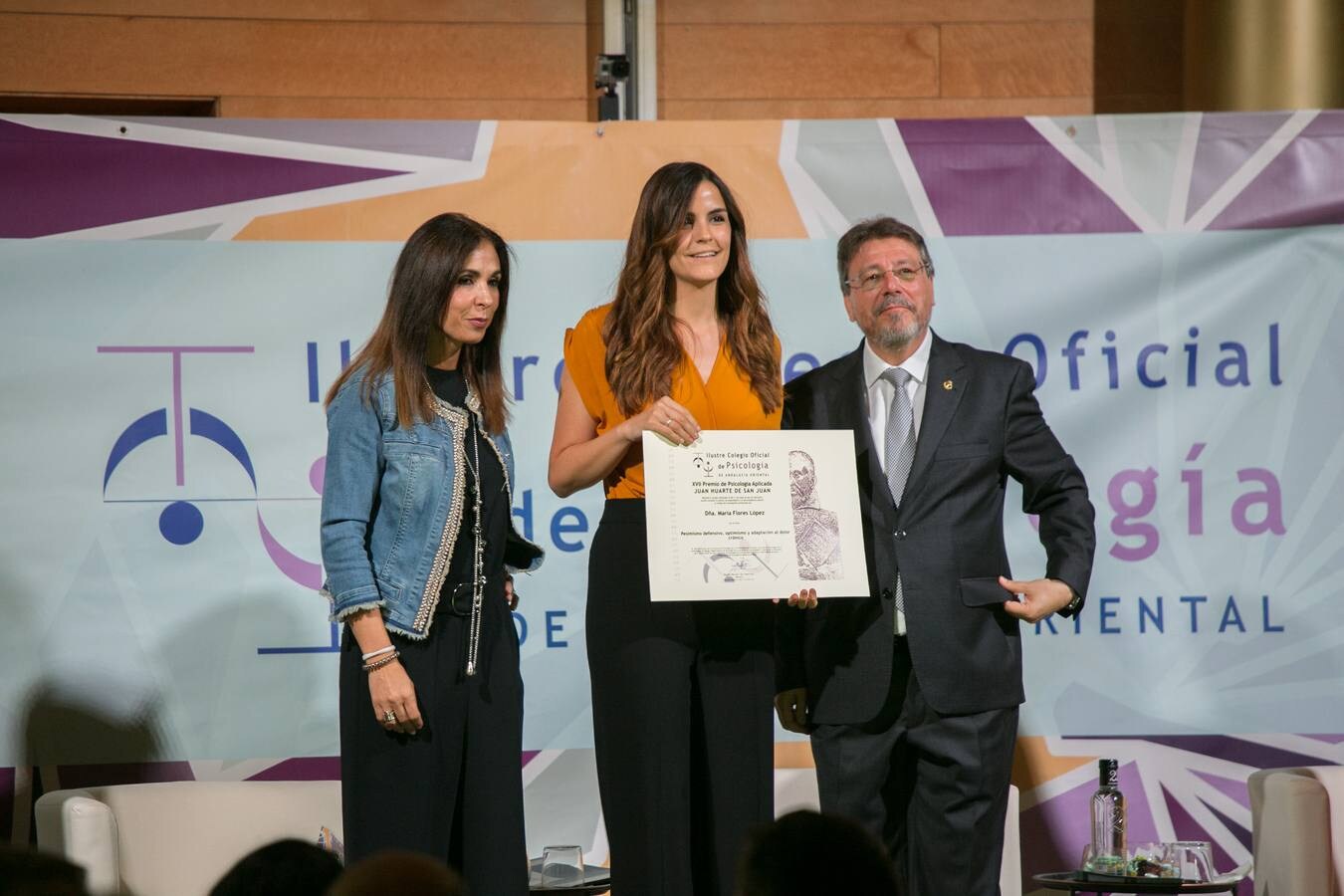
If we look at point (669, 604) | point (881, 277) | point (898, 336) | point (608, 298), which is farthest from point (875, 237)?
point (608, 298)

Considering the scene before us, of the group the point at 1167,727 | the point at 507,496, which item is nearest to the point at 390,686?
the point at 507,496

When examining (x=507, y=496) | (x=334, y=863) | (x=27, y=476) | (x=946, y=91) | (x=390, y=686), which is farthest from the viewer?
(x=946, y=91)

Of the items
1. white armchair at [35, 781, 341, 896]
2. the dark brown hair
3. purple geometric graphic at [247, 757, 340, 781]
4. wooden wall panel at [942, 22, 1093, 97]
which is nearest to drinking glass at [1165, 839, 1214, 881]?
the dark brown hair

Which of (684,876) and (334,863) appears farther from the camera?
(684,876)

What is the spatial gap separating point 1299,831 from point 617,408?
80.0 inches

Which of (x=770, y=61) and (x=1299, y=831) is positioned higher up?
(x=770, y=61)

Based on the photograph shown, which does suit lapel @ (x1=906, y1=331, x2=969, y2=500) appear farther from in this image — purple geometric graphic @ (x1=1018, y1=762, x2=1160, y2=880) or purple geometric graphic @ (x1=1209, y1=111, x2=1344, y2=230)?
purple geometric graphic @ (x1=1018, y1=762, x2=1160, y2=880)

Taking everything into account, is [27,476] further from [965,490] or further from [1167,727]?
[1167,727]

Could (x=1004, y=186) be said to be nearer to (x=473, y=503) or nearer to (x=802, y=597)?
(x=802, y=597)

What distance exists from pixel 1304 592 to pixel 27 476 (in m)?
3.68

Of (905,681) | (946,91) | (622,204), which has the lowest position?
(905,681)

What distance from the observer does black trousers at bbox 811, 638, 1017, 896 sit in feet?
10.5

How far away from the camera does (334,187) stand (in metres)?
4.52

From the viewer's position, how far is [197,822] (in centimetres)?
386
